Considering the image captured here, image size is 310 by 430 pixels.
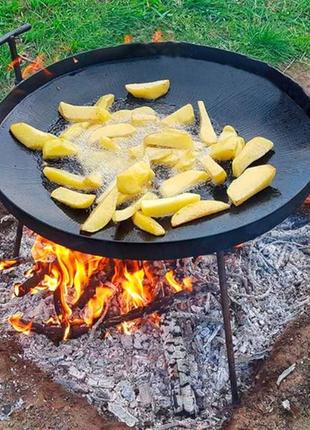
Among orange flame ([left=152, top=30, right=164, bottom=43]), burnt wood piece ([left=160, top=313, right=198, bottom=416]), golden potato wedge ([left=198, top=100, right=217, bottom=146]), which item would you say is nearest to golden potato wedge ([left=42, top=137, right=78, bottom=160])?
golden potato wedge ([left=198, top=100, right=217, bottom=146])

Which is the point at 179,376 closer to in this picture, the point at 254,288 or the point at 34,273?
the point at 254,288

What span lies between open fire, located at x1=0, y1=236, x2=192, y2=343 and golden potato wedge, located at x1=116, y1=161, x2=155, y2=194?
66cm

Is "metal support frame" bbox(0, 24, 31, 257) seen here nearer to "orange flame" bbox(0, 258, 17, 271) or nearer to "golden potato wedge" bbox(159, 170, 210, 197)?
"orange flame" bbox(0, 258, 17, 271)

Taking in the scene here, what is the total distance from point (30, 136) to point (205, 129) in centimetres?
81

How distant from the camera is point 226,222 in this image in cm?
257

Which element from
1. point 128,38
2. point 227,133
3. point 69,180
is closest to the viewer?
point 69,180

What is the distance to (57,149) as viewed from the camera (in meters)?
2.93

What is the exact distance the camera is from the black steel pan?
8.17ft

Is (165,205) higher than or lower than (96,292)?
higher

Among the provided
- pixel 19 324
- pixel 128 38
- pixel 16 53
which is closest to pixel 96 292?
pixel 19 324

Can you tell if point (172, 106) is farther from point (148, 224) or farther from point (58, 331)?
point (58, 331)

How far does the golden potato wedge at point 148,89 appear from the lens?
3295 millimetres

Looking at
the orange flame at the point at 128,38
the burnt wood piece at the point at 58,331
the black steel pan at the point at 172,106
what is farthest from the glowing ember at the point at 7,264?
the orange flame at the point at 128,38

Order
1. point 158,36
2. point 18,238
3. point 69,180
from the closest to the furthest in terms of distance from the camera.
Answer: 1. point 69,180
2. point 18,238
3. point 158,36
